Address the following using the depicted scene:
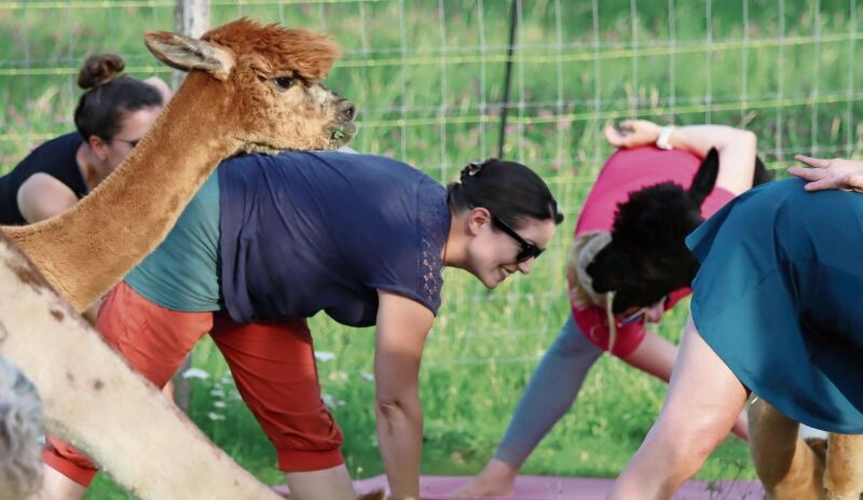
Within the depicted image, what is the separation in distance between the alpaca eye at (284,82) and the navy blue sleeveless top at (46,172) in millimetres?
1874

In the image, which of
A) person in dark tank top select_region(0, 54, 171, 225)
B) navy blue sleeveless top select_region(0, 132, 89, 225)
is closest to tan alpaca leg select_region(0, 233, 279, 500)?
person in dark tank top select_region(0, 54, 171, 225)

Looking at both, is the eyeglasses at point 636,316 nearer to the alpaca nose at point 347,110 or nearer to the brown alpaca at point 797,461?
the brown alpaca at point 797,461

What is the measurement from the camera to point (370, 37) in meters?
10.5

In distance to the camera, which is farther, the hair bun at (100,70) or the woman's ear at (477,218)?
the hair bun at (100,70)

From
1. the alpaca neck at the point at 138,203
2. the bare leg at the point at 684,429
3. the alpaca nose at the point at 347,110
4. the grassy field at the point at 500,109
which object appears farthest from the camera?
the grassy field at the point at 500,109

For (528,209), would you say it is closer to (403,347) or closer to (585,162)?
(403,347)

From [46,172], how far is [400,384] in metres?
1.98

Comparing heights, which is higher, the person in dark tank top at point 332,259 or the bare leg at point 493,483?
the person in dark tank top at point 332,259

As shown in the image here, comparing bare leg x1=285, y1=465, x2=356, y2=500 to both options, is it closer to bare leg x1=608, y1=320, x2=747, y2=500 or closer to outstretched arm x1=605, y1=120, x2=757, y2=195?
bare leg x1=608, y1=320, x2=747, y2=500

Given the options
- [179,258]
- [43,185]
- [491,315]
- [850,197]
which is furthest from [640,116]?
[850,197]

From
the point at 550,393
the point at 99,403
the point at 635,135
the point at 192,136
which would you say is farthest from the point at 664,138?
the point at 99,403

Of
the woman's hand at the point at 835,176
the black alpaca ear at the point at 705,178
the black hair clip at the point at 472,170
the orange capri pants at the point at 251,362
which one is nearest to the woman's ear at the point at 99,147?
the orange capri pants at the point at 251,362

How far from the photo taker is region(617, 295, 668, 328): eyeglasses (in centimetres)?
488

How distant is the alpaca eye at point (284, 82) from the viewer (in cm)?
353
